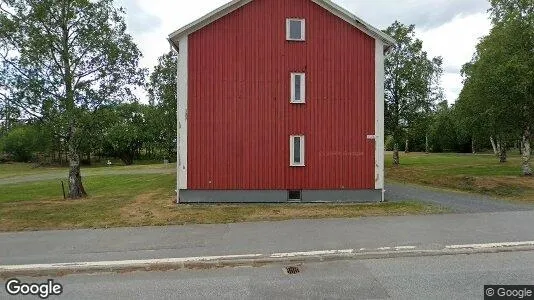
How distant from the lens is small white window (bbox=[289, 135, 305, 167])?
16.0 metres

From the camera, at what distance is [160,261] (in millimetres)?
7832

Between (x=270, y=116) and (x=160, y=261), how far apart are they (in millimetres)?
9054

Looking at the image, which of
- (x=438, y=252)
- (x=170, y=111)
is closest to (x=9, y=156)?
(x=170, y=111)

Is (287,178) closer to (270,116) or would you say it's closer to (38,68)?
(270,116)

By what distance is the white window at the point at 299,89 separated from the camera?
1600 cm

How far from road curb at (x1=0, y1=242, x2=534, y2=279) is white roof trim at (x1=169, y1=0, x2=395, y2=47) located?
993 centimetres

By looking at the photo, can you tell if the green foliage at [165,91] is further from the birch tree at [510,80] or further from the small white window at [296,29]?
the birch tree at [510,80]

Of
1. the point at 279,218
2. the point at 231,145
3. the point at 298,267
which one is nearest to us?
the point at 298,267

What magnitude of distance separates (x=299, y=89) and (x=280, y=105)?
38.2 inches

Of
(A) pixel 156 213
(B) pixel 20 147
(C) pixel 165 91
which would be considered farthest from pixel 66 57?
(B) pixel 20 147

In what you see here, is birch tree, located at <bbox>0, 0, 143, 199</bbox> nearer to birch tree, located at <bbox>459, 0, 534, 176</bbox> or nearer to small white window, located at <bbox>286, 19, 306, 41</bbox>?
small white window, located at <bbox>286, 19, 306, 41</bbox>

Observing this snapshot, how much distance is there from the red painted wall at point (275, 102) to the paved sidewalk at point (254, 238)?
4.63m

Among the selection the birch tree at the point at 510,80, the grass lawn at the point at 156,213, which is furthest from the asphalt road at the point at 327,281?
the birch tree at the point at 510,80

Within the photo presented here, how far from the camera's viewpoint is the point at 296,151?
16.1 m
